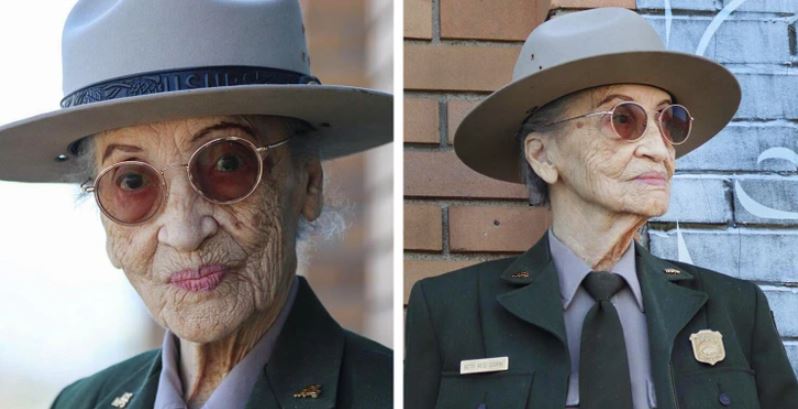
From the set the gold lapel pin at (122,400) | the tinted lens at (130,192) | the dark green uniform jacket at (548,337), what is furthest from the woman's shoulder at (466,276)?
the gold lapel pin at (122,400)

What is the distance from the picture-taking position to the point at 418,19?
197 centimetres

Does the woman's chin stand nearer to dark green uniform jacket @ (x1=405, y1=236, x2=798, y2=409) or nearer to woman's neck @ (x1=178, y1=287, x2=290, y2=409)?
woman's neck @ (x1=178, y1=287, x2=290, y2=409)

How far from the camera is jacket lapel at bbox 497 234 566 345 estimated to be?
6.00ft

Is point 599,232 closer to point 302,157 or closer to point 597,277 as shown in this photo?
point 597,277

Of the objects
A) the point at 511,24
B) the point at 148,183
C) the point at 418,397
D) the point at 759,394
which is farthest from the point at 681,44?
the point at 148,183

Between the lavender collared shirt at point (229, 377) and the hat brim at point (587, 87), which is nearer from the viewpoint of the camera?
the hat brim at point (587, 87)

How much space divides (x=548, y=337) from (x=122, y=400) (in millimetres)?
752

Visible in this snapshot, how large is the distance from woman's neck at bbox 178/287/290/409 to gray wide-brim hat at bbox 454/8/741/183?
0.43 meters

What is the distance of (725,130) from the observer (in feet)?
6.21

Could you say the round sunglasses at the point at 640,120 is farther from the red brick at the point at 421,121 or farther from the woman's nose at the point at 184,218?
the woman's nose at the point at 184,218

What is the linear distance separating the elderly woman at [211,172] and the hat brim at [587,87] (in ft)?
0.63

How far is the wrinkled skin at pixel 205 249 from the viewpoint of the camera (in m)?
1.83

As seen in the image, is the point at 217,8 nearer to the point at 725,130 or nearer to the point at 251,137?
the point at 251,137

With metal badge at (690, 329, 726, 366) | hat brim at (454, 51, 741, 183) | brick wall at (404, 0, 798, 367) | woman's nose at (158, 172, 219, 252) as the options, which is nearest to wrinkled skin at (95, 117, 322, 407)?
Result: woman's nose at (158, 172, 219, 252)
